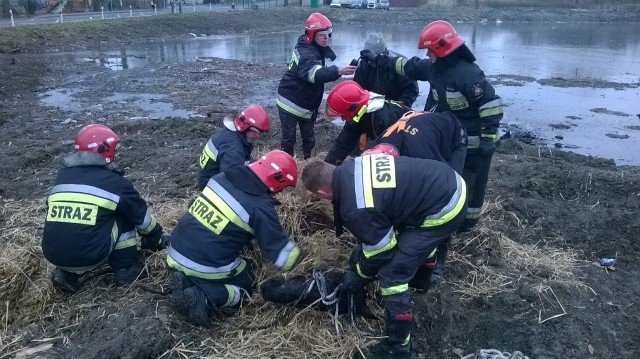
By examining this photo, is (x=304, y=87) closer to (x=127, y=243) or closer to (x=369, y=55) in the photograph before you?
(x=369, y=55)

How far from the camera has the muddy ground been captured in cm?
385

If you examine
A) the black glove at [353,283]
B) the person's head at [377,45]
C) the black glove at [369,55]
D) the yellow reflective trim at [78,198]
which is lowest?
the black glove at [353,283]

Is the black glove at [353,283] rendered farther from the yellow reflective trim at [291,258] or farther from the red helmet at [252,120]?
the red helmet at [252,120]

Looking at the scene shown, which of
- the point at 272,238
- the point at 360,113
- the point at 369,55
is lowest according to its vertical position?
the point at 272,238

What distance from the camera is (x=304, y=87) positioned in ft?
22.6

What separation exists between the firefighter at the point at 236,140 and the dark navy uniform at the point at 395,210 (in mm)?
1801

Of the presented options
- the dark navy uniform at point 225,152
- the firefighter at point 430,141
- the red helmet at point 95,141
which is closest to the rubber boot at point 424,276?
the firefighter at point 430,141

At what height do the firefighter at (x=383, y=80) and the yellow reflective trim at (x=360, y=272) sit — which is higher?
the firefighter at (x=383, y=80)

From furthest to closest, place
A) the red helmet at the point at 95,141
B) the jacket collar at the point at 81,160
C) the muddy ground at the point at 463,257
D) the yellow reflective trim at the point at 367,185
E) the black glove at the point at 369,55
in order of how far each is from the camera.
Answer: the black glove at the point at 369,55, the red helmet at the point at 95,141, the jacket collar at the point at 81,160, the muddy ground at the point at 463,257, the yellow reflective trim at the point at 367,185

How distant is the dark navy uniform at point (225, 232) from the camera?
380 cm

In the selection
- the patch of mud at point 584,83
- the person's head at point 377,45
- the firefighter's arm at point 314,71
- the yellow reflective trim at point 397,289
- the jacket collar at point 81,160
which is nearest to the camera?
the yellow reflective trim at point 397,289

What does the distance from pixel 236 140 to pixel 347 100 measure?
1.25 m

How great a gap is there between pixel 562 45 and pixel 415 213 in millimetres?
24204

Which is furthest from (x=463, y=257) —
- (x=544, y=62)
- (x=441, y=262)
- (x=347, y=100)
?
(x=544, y=62)
